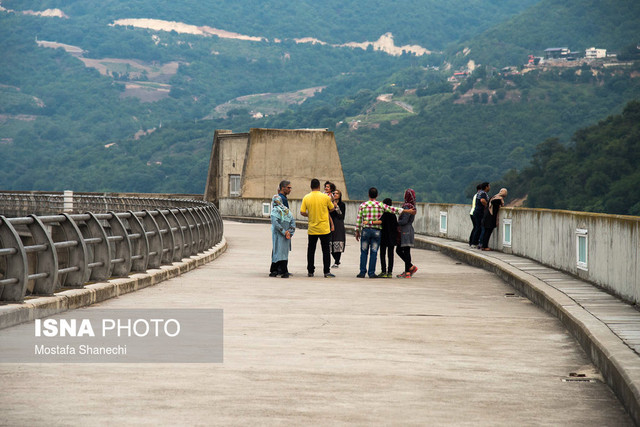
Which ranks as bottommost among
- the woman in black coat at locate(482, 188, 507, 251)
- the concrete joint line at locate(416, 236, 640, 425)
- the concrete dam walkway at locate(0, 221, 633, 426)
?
the concrete dam walkway at locate(0, 221, 633, 426)

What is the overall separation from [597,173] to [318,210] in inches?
4416

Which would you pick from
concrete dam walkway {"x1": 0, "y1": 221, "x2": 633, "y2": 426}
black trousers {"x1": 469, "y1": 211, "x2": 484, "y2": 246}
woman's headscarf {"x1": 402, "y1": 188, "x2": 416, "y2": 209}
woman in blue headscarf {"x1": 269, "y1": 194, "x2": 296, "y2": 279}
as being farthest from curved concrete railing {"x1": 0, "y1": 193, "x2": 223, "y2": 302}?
black trousers {"x1": 469, "y1": 211, "x2": 484, "y2": 246}

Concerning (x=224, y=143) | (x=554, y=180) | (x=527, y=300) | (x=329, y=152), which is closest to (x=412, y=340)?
(x=527, y=300)

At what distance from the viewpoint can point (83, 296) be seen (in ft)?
41.3

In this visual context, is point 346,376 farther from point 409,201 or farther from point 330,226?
point 409,201

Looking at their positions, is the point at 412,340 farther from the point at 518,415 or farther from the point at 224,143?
the point at 224,143

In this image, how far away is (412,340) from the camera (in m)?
10.2

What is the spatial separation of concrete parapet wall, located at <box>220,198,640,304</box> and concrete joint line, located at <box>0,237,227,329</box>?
6627 millimetres

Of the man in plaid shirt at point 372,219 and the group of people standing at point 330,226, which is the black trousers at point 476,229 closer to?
the group of people standing at point 330,226

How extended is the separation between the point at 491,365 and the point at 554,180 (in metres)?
129

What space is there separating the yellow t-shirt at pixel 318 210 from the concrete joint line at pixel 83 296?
2.66 meters

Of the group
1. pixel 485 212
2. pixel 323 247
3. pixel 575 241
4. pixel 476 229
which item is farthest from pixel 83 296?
pixel 476 229

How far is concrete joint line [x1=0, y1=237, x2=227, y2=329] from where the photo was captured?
10594 millimetres

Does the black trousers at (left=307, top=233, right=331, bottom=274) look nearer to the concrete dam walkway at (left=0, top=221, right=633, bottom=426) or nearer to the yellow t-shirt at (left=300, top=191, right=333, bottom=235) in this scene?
the yellow t-shirt at (left=300, top=191, right=333, bottom=235)
